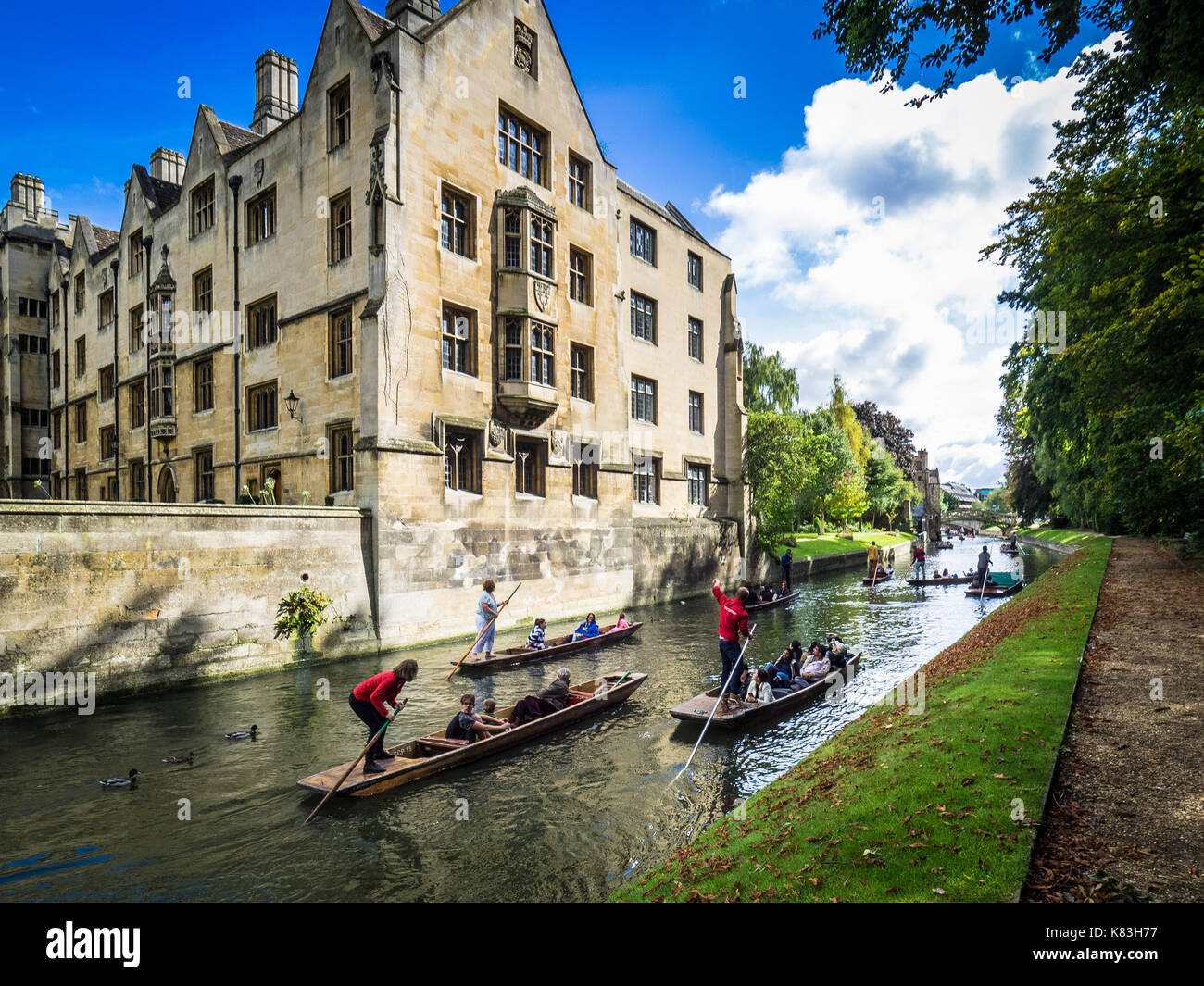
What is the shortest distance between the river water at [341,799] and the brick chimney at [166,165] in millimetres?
32218

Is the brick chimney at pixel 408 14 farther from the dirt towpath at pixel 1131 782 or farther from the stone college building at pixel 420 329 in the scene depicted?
the dirt towpath at pixel 1131 782

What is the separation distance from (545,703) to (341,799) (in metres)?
3.85

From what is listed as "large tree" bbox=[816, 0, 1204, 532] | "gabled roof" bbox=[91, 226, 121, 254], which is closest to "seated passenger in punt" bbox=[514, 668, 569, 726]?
"large tree" bbox=[816, 0, 1204, 532]

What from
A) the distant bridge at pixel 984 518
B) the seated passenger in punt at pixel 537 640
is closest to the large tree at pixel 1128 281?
the seated passenger in punt at pixel 537 640

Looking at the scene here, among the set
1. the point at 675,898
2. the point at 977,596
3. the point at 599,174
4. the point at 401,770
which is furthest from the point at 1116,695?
the point at 599,174

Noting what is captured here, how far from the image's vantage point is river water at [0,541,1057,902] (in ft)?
23.4

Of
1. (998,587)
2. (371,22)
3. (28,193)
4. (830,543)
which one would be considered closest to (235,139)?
(371,22)

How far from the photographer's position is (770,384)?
5344cm

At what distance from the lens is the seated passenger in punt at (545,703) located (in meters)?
11.5

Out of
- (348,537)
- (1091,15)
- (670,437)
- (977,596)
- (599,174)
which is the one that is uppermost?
(599,174)

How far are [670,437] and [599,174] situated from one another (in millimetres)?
12386
